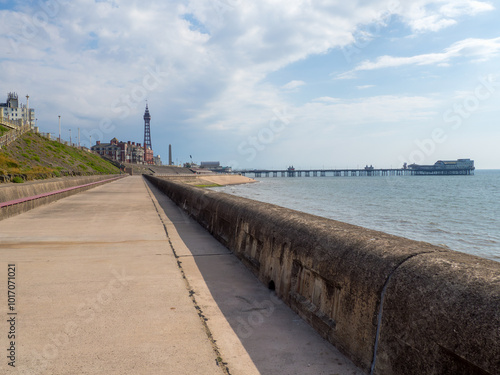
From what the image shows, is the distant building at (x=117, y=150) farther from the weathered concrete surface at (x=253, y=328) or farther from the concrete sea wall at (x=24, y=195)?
the weathered concrete surface at (x=253, y=328)

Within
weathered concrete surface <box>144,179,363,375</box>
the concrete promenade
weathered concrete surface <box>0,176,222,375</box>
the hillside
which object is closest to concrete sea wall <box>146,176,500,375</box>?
weathered concrete surface <box>144,179,363,375</box>

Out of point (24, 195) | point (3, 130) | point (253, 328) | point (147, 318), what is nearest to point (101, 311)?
point (147, 318)

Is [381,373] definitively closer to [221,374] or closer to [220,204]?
[221,374]

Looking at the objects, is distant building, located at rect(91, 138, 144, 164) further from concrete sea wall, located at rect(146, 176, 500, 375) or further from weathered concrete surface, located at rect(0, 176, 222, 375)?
concrete sea wall, located at rect(146, 176, 500, 375)

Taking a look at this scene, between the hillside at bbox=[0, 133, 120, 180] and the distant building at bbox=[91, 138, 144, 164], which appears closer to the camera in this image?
the hillside at bbox=[0, 133, 120, 180]

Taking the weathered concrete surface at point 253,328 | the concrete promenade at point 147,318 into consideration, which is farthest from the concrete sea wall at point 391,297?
the concrete promenade at point 147,318

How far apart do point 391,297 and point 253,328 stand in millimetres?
1565

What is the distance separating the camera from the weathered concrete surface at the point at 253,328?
9.27ft

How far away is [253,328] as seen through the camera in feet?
11.6

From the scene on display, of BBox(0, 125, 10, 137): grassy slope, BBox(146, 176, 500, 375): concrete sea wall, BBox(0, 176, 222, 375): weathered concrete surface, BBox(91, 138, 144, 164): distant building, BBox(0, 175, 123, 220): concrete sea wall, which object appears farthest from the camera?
BBox(91, 138, 144, 164): distant building

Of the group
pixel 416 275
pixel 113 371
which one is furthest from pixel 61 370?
pixel 416 275

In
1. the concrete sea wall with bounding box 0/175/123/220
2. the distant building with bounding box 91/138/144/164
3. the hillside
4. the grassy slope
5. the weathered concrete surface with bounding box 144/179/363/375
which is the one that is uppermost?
the distant building with bounding box 91/138/144/164

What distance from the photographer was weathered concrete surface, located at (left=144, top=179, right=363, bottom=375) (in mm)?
2826

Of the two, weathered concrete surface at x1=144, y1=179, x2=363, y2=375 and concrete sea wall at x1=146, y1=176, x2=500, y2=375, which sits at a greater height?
concrete sea wall at x1=146, y1=176, x2=500, y2=375
